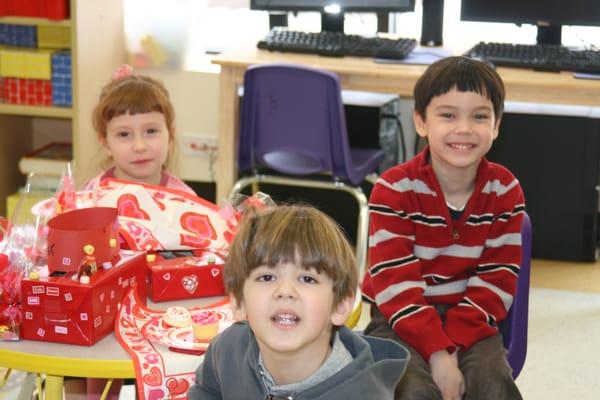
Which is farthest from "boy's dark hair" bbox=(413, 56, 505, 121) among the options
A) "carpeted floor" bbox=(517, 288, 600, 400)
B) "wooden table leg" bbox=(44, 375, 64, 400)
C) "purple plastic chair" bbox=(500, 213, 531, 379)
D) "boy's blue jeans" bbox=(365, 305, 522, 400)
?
"carpeted floor" bbox=(517, 288, 600, 400)

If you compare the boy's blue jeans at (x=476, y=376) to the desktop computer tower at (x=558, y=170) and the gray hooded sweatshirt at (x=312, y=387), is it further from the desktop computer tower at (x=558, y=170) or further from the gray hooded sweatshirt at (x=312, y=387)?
the desktop computer tower at (x=558, y=170)

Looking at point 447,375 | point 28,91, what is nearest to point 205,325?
point 447,375

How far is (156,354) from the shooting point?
1.71 metres

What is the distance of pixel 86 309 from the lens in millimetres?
1703

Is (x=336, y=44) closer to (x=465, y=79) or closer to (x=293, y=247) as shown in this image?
(x=465, y=79)

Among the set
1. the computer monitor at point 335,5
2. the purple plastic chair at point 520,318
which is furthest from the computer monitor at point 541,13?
the purple plastic chair at point 520,318

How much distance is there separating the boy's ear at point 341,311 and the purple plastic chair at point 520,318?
2.03 ft

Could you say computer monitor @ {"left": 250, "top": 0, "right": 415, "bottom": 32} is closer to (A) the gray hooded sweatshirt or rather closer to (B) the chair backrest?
(B) the chair backrest

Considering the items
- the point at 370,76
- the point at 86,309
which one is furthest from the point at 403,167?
the point at 370,76

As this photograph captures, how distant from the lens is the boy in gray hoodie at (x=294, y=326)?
152 centimetres

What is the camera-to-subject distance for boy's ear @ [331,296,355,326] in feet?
5.19

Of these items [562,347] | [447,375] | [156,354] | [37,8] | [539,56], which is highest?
[37,8]

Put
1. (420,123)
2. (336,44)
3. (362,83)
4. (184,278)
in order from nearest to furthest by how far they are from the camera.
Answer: (184,278) < (420,123) < (362,83) < (336,44)

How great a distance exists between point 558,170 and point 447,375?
2.08 meters
